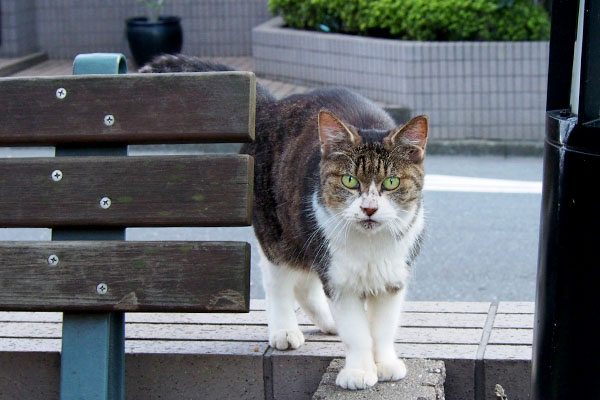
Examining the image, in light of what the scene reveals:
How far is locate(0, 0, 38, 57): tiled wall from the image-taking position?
38.1 feet

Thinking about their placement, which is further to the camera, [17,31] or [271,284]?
[17,31]

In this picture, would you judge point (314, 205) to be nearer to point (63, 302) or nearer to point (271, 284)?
point (271, 284)

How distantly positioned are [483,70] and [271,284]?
5.71m

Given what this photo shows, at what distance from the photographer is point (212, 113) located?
276 cm

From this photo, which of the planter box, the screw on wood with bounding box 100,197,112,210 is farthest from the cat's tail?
the planter box

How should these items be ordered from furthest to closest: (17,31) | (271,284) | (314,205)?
(17,31)
(271,284)
(314,205)

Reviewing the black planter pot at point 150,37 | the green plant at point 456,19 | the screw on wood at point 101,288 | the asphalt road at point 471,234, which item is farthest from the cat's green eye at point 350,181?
the black planter pot at point 150,37

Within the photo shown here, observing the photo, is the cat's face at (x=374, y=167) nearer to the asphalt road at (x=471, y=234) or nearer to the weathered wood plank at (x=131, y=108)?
the weathered wood plank at (x=131, y=108)

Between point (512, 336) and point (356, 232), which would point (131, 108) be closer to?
point (356, 232)

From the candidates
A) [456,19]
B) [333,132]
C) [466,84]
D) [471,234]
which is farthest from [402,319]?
[456,19]

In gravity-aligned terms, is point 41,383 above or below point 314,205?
below

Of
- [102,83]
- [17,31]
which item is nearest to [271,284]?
[102,83]

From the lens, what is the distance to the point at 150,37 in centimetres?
1107

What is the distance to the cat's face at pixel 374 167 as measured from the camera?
323cm
